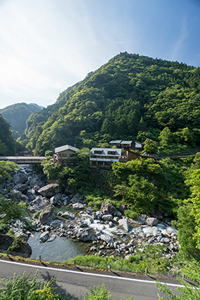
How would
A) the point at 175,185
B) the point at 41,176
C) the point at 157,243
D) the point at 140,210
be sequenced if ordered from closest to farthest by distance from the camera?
1. the point at 157,243
2. the point at 140,210
3. the point at 175,185
4. the point at 41,176

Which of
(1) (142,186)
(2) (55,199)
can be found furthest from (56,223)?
(1) (142,186)

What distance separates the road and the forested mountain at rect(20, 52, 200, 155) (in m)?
32.9

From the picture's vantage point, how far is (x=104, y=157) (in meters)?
30.8

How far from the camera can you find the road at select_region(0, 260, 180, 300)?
706 centimetres

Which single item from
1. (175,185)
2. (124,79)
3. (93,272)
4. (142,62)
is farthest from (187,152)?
(142,62)

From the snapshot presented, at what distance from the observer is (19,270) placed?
8.20 metres

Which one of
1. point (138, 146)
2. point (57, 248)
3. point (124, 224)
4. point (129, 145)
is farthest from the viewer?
point (129, 145)

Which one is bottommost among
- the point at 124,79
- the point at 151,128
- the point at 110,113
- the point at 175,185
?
the point at 175,185

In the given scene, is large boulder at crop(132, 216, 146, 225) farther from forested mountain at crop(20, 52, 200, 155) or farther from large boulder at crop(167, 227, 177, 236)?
forested mountain at crop(20, 52, 200, 155)

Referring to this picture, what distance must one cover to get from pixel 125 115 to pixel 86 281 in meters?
46.6

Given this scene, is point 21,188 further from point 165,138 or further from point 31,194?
point 165,138

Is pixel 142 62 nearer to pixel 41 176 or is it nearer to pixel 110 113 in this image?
pixel 110 113

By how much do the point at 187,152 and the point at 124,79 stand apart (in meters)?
57.6

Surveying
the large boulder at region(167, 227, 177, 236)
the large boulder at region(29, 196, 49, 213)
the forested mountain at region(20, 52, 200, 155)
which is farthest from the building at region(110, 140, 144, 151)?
the large boulder at region(29, 196, 49, 213)
